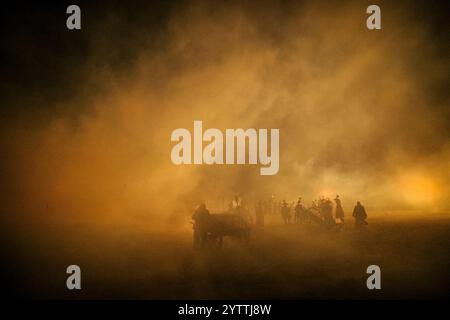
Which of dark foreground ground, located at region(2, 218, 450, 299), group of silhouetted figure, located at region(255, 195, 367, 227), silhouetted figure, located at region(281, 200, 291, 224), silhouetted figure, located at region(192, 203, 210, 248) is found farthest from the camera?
silhouetted figure, located at region(281, 200, 291, 224)

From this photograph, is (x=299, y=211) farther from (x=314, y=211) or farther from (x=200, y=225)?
(x=200, y=225)

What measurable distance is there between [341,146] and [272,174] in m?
1.46

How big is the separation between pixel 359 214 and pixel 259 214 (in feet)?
6.25

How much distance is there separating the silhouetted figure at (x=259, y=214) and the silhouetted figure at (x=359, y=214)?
1.76 metres

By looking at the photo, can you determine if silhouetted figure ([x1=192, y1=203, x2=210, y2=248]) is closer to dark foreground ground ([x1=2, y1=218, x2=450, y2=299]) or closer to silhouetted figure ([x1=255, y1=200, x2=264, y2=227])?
dark foreground ground ([x1=2, y1=218, x2=450, y2=299])

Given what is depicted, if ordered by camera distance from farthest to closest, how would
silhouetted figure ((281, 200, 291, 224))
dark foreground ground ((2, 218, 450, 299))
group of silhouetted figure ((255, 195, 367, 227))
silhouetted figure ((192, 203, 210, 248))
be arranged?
silhouetted figure ((281, 200, 291, 224)) → group of silhouetted figure ((255, 195, 367, 227)) → silhouetted figure ((192, 203, 210, 248)) → dark foreground ground ((2, 218, 450, 299))

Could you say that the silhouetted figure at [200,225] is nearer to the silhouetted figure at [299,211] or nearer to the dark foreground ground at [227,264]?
the dark foreground ground at [227,264]

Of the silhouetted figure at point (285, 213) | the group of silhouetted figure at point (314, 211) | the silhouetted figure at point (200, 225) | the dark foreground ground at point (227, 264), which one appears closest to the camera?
the dark foreground ground at point (227, 264)

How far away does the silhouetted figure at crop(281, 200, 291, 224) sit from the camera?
665 centimetres

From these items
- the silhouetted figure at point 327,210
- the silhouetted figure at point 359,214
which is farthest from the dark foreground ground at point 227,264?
the silhouetted figure at point 327,210

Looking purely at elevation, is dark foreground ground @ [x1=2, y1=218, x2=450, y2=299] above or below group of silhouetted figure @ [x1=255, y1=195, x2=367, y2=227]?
below

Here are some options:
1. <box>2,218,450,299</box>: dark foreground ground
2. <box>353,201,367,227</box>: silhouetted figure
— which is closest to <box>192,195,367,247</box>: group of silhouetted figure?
<box>353,201,367,227</box>: silhouetted figure

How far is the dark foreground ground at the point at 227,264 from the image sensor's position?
20.5 ft
